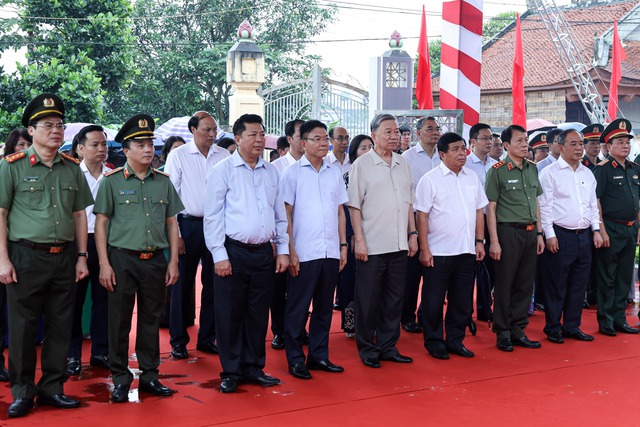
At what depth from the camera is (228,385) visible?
425cm

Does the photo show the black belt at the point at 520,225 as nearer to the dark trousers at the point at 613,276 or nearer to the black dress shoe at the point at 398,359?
the dark trousers at the point at 613,276

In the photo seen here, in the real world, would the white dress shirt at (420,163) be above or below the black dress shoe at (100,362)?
above

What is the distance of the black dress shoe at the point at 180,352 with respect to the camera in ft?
16.4

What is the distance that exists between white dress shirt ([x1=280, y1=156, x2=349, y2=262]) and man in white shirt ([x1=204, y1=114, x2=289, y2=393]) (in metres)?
0.21

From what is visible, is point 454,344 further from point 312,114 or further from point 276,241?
point 312,114

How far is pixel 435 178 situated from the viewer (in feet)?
16.8

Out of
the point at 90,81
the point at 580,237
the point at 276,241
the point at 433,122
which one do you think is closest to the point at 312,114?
the point at 90,81

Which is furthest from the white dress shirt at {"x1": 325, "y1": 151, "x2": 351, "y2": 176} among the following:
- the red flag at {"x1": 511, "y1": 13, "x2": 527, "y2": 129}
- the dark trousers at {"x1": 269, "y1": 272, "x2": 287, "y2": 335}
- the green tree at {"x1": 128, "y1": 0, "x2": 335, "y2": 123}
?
the green tree at {"x1": 128, "y1": 0, "x2": 335, "y2": 123}

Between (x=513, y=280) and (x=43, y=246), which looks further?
(x=513, y=280)

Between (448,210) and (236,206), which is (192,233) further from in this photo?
(448,210)

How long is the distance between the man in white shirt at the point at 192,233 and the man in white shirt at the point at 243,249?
752 mm

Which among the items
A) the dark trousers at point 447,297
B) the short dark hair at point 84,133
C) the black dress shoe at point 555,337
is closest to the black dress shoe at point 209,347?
the dark trousers at point 447,297

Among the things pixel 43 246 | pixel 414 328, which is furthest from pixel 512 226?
pixel 43 246

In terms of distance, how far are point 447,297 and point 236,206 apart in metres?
1.72
